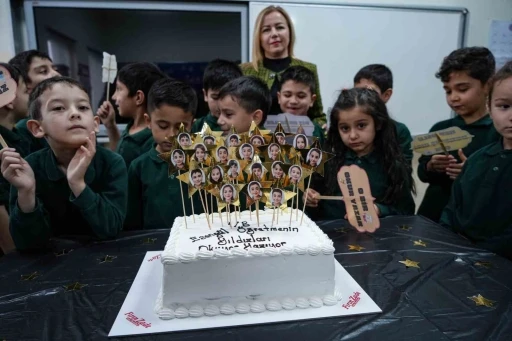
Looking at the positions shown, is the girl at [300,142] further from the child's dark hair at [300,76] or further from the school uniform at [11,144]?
the school uniform at [11,144]

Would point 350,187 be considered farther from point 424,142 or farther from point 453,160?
point 453,160

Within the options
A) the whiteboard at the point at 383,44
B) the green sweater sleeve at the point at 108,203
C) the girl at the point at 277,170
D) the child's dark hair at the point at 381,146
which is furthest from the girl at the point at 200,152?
the whiteboard at the point at 383,44

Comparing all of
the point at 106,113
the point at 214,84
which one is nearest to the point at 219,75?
the point at 214,84

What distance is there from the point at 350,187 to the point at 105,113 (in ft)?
5.14

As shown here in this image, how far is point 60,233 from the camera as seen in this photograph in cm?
143

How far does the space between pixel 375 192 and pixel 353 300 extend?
2.79 ft

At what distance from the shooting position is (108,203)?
4.39 ft

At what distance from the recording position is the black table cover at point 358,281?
2.67ft

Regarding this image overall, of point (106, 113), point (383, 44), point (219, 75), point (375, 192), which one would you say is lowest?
point (375, 192)

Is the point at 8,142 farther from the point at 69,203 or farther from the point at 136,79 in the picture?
Answer: the point at 136,79

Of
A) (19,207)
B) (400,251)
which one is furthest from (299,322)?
(19,207)

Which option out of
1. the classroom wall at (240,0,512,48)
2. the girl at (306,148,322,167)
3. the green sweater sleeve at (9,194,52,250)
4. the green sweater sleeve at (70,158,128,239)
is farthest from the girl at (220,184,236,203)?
the classroom wall at (240,0,512,48)

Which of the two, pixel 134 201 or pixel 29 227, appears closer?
pixel 29 227

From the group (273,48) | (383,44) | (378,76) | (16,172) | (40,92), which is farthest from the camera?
(383,44)
